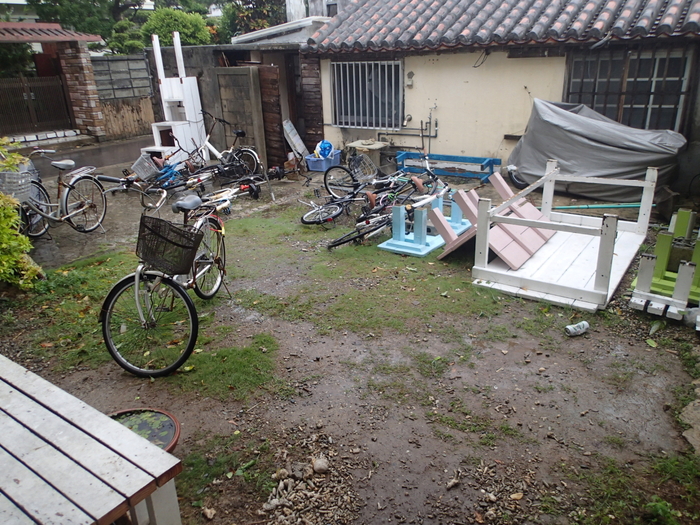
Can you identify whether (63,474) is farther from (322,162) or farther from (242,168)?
(322,162)

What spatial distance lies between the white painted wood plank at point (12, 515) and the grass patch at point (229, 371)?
1729 millimetres

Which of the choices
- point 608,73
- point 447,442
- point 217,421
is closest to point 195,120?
point 608,73

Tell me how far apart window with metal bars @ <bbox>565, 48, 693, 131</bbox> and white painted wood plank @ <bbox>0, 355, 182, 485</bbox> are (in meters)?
8.22

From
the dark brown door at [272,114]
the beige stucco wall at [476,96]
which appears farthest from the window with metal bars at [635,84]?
the dark brown door at [272,114]

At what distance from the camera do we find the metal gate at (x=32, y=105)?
13.8 m

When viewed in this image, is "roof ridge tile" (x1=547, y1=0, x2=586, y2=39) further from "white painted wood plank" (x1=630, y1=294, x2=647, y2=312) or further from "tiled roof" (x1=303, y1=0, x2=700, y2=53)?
"white painted wood plank" (x1=630, y1=294, x2=647, y2=312)

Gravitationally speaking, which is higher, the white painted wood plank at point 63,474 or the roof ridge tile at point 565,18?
the roof ridge tile at point 565,18

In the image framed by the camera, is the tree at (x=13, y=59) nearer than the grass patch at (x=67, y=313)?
No

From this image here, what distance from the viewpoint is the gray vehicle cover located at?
23.4 ft

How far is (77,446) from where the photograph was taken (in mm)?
2078

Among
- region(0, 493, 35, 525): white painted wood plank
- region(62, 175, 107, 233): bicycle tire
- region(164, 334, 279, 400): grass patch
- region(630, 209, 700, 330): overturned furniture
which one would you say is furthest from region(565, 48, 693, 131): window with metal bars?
region(0, 493, 35, 525): white painted wood plank

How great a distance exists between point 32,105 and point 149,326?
1364 cm

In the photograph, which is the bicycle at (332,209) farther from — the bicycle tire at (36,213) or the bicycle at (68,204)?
the bicycle tire at (36,213)

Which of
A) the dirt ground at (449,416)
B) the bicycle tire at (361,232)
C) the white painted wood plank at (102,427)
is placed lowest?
the dirt ground at (449,416)
